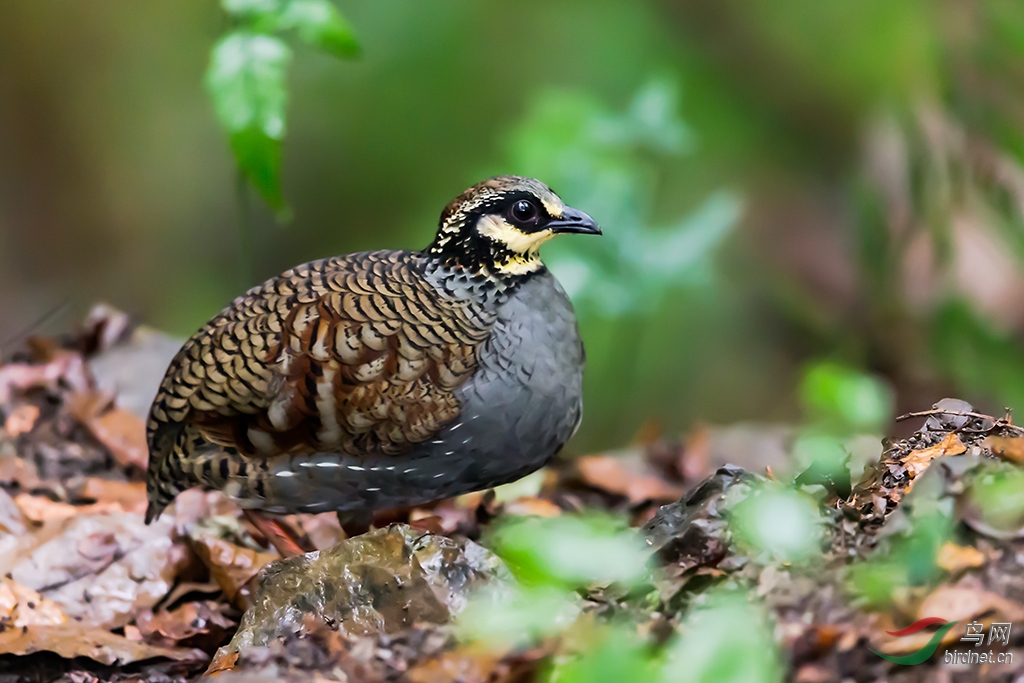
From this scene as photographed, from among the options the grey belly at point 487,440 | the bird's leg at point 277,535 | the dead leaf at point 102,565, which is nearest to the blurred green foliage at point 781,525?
the grey belly at point 487,440

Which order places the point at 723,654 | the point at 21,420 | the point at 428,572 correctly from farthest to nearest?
the point at 21,420
the point at 428,572
the point at 723,654

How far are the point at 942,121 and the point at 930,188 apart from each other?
2.26ft

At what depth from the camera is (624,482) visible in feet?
14.4

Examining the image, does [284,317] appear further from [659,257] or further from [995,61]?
[995,61]

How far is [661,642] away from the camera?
6.51 feet

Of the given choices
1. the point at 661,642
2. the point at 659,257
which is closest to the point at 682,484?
the point at 659,257

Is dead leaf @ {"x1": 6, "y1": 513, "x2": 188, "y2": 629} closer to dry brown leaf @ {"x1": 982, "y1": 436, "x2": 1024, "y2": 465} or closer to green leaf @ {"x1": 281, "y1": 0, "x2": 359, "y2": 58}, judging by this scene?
green leaf @ {"x1": 281, "y1": 0, "x2": 359, "y2": 58}

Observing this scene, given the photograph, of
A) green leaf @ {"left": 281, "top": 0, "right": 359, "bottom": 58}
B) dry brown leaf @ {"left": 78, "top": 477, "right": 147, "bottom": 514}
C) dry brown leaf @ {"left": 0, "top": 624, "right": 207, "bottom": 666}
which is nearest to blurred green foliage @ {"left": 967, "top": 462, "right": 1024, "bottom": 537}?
dry brown leaf @ {"left": 0, "top": 624, "right": 207, "bottom": 666}

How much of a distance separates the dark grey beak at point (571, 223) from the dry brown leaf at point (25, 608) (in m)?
1.93

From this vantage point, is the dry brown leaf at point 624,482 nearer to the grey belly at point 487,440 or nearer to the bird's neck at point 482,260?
the grey belly at point 487,440

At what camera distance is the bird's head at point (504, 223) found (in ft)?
10.4

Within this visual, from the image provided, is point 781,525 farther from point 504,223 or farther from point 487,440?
point 504,223

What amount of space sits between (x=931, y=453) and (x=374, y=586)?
1.52 metres

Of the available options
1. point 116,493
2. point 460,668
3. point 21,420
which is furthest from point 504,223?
point 21,420
